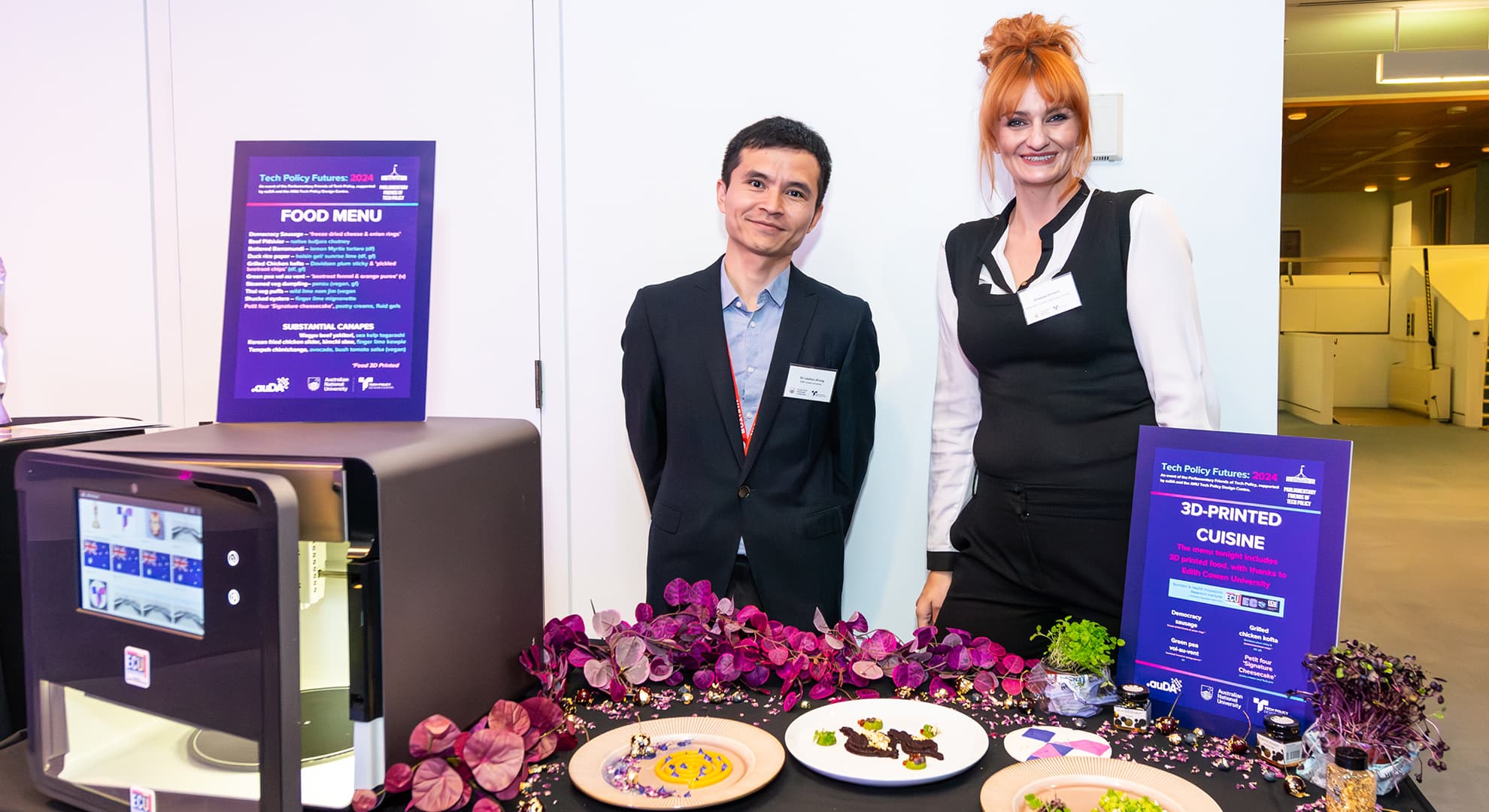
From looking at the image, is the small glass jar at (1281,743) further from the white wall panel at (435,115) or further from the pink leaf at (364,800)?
the white wall panel at (435,115)

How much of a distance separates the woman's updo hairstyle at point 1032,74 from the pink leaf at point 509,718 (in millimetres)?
1348

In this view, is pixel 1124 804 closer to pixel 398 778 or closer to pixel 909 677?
pixel 909 677

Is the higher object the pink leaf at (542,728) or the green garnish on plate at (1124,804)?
the pink leaf at (542,728)

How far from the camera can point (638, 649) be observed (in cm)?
133

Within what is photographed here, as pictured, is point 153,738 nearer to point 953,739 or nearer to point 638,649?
point 638,649

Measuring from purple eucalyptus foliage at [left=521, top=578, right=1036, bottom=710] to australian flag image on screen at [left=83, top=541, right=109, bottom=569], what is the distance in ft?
1.67

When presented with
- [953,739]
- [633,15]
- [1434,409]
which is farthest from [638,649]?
[1434,409]

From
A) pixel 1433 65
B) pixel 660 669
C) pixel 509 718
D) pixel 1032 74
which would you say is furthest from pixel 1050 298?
pixel 1433 65

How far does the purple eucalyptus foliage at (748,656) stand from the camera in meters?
1.33

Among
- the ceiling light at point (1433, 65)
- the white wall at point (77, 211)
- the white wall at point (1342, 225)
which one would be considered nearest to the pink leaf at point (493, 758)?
the white wall at point (77, 211)

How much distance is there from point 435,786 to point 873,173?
1.84 meters

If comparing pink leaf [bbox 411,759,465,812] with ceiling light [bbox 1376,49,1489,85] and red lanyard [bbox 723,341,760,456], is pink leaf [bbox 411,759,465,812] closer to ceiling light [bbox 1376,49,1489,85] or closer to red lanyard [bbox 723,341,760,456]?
red lanyard [bbox 723,341,760,456]

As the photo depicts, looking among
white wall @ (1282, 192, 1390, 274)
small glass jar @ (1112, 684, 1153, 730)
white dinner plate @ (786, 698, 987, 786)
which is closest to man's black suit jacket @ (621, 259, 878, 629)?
white dinner plate @ (786, 698, 987, 786)

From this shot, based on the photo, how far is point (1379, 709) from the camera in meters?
0.99
